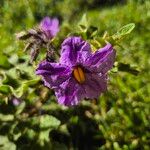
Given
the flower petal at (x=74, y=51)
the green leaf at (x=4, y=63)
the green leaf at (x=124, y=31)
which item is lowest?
the flower petal at (x=74, y=51)

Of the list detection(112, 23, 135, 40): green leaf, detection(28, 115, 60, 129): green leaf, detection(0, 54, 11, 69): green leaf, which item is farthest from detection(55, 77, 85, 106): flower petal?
detection(0, 54, 11, 69): green leaf

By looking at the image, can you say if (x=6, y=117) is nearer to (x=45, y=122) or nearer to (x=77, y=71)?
(x=45, y=122)

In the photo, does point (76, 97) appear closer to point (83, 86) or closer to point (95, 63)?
point (83, 86)

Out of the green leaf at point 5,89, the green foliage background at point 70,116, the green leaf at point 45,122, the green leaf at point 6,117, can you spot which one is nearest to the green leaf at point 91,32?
the green foliage background at point 70,116

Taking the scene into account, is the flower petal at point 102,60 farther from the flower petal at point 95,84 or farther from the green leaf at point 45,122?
the green leaf at point 45,122

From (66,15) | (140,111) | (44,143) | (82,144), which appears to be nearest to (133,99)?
(140,111)

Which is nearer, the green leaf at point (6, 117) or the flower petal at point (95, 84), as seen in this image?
the flower petal at point (95, 84)

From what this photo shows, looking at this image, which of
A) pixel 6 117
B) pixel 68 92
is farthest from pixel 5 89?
pixel 6 117
